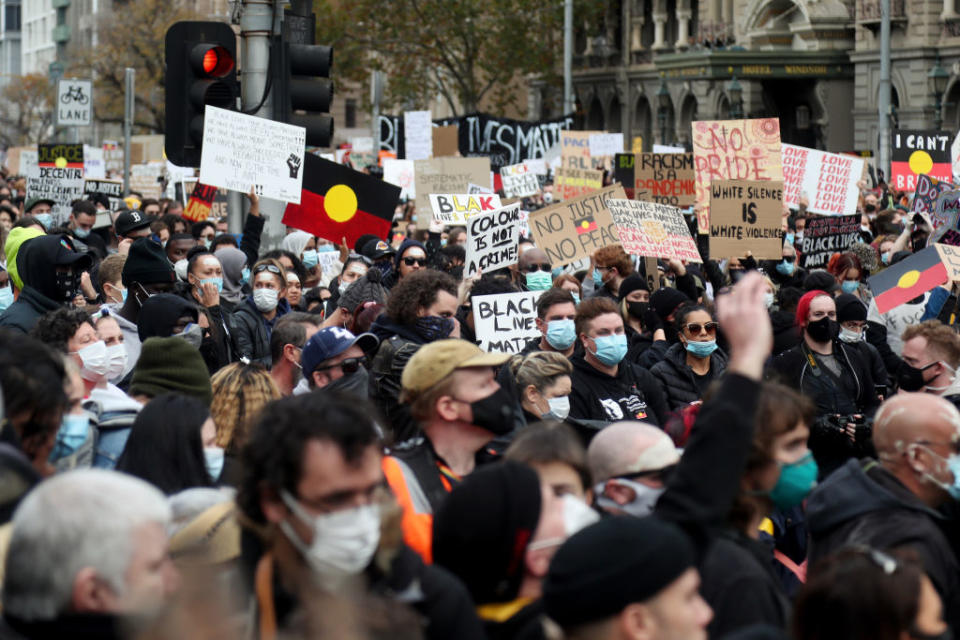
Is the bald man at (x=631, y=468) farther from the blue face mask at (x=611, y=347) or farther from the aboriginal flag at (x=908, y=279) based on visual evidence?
the aboriginal flag at (x=908, y=279)

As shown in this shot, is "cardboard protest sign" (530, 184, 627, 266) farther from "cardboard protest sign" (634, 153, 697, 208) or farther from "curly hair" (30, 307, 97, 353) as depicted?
"curly hair" (30, 307, 97, 353)

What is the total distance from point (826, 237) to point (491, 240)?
13.1ft

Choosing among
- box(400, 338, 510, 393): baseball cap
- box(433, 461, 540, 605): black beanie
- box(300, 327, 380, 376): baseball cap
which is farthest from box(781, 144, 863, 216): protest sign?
box(433, 461, 540, 605): black beanie

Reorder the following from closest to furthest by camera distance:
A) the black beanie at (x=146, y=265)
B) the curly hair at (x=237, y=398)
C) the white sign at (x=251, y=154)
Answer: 1. the curly hair at (x=237, y=398)
2. the black beanie at (x=146, y=265)
3. the white sign at (x=251, y=154)

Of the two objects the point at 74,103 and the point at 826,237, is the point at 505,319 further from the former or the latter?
the point at 74,103

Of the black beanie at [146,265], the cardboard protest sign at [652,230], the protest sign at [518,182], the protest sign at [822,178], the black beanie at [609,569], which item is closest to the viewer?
the black beanie at [609,569]

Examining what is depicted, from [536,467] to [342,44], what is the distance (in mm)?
48565

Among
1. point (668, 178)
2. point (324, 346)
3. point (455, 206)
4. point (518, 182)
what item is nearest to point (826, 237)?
point (668, 178)

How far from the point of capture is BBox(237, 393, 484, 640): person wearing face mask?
3.15 meters

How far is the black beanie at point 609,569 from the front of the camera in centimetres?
304

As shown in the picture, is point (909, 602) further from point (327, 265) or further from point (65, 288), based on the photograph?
point (327, 265)

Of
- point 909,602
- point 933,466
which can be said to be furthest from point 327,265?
point 909,602

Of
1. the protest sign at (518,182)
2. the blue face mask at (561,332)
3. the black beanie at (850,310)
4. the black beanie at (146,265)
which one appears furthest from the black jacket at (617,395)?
the protest sign at (518,182)

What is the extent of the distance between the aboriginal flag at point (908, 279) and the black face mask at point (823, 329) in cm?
143
